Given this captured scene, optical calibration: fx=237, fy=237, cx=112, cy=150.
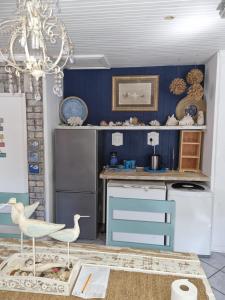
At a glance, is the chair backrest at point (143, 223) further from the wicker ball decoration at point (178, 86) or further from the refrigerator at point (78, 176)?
the wicker ball decoration at point (178, 86)

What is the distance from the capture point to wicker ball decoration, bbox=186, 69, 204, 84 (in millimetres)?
2934

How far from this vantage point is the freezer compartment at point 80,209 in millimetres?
2924

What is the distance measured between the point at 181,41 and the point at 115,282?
204cm

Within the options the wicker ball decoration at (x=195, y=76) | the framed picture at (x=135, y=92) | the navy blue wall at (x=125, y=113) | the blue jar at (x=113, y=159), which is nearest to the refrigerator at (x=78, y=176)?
the blue jar at (x=113, y=159)

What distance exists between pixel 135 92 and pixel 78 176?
54.0 inches

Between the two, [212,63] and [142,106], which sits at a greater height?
[212,63]

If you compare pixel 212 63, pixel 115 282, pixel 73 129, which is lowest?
pixel 115 282

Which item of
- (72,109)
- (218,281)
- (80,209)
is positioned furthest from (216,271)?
(72,109)

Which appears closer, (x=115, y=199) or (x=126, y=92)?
(x=115, y=199)

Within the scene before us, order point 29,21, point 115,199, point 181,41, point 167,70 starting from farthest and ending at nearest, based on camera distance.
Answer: point 167,70
point 181,41
point 115,199
point 29,21

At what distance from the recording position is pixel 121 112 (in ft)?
10.9

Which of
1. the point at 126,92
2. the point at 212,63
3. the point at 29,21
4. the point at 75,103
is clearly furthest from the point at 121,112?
the point at 29,21

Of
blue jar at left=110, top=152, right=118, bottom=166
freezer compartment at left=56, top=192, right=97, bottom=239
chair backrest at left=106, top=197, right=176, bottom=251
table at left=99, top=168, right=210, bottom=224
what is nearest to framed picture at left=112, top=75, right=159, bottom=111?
blue jar at left=110, top=152, right=118, bottom=166

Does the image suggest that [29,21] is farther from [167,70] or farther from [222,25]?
[167,70]
